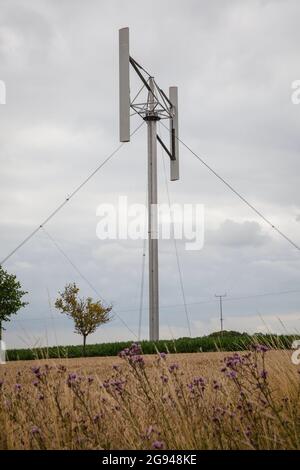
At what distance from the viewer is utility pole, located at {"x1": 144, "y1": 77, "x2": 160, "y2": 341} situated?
1475 centimetres

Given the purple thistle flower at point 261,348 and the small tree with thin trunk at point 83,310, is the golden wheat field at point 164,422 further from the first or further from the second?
the small tree with thin trunk at point 83,310

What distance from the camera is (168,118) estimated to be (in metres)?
16.9

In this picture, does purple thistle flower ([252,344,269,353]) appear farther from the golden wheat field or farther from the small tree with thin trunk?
the small tree with thin trunk

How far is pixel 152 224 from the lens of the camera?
15.1m

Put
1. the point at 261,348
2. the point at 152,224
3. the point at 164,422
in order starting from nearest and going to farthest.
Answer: the point at 261,348 < the point at 164,422 < the point at 152,224

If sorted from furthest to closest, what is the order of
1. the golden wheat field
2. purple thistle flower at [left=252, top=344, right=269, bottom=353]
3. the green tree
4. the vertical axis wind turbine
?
the green tree < the vertical axis wind turbine < purple thistle flower at [left=252, top=344, right=269, bottom=353] < the golden wheat field

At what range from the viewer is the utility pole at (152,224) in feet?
48.4

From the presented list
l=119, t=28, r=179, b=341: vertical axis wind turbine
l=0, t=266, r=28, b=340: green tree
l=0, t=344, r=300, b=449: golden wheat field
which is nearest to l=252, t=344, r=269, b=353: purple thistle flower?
l=0, t=344, r=300, b=449: golden wheat field

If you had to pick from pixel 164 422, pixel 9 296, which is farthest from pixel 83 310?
pixel 164 422

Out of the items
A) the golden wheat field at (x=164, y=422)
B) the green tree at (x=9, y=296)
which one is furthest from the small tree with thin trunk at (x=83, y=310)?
the golden wheat field at (x=164, y=422)

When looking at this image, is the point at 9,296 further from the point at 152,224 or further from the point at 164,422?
the point at 164,422

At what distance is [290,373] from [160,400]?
153 centimetres
